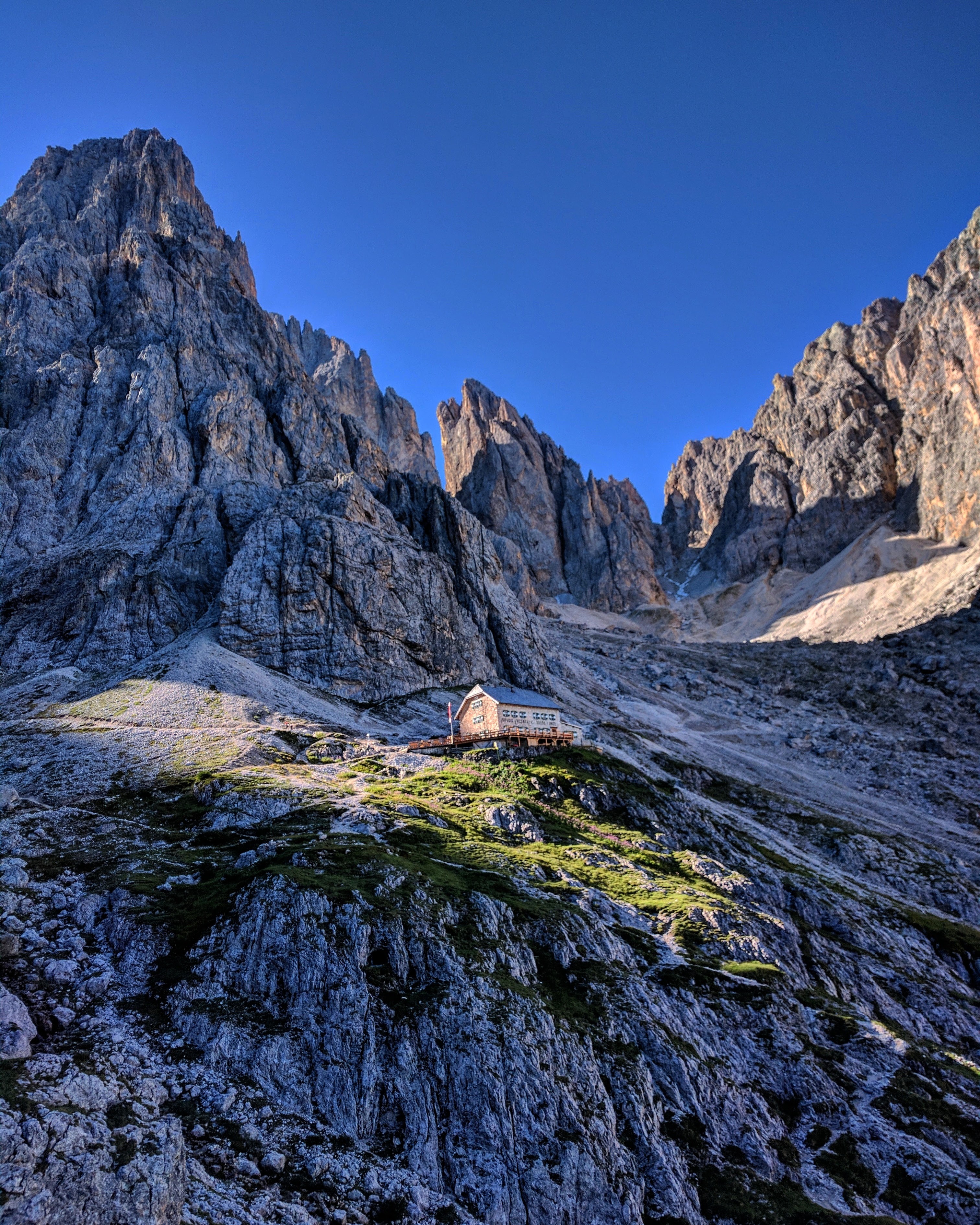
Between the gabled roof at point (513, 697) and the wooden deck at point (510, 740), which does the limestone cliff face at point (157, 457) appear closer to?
the gabled roof at point (513, 697)

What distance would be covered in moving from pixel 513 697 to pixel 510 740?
6921 mm

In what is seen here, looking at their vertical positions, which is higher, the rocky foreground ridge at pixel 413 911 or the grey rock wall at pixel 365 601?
the grey rock wall at pixel 365 601

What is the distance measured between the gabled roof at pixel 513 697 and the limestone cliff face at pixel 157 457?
2878cm

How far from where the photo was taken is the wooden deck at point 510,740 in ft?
246

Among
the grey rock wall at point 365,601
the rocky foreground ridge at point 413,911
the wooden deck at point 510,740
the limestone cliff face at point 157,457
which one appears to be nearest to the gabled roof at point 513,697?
the wooden deck at point 510,740

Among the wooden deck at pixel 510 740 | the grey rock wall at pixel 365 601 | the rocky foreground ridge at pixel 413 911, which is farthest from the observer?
the grey rock wall at pixel 365 601

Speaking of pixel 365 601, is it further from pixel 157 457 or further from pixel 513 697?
pixel 157 457

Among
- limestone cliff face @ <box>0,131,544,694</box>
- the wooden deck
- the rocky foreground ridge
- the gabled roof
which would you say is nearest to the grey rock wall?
limestone cliff face @ <box>0,131,544,694</box>

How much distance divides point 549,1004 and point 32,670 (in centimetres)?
9754

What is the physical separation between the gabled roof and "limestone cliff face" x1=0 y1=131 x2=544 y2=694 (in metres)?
28.8

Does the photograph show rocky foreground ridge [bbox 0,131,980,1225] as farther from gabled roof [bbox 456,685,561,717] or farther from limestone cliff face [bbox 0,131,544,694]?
gabled roof [bbox 456,685,561,717]

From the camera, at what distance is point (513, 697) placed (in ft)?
265

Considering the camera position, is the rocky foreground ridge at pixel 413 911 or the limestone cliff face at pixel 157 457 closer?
the rocky foreground ridge at pixel 413 911

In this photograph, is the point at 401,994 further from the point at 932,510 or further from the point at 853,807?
the point at 932,510
